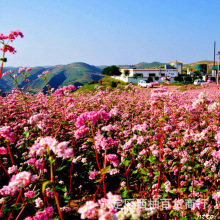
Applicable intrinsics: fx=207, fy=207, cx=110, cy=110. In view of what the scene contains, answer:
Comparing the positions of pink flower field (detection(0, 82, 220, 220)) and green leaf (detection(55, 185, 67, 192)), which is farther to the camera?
green leaf (detection(55, 185, 67, 192))

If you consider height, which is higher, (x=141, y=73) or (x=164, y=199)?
(x=141, y=73)

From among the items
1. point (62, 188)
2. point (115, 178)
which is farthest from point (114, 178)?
point (62, 188)

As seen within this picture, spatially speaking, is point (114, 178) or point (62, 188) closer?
point (62, 188)

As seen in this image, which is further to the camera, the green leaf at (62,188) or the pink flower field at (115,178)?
the green leaf at (62,188)

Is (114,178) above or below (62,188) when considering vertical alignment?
below

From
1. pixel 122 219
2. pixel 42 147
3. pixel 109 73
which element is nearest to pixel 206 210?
pixel 122 219

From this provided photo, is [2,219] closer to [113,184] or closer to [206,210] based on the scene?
[113,184]

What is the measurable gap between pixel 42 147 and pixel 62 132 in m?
4.00

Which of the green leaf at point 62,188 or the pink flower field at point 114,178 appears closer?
the pink flower field at point 114,178

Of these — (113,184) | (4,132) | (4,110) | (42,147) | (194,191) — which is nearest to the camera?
(42,147)

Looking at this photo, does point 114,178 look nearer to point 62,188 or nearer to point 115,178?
point 115,178

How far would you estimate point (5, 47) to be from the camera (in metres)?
4.08

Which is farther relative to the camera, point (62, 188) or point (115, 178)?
point (115, 178)

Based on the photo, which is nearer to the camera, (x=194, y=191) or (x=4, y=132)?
(x=4, y=132)
